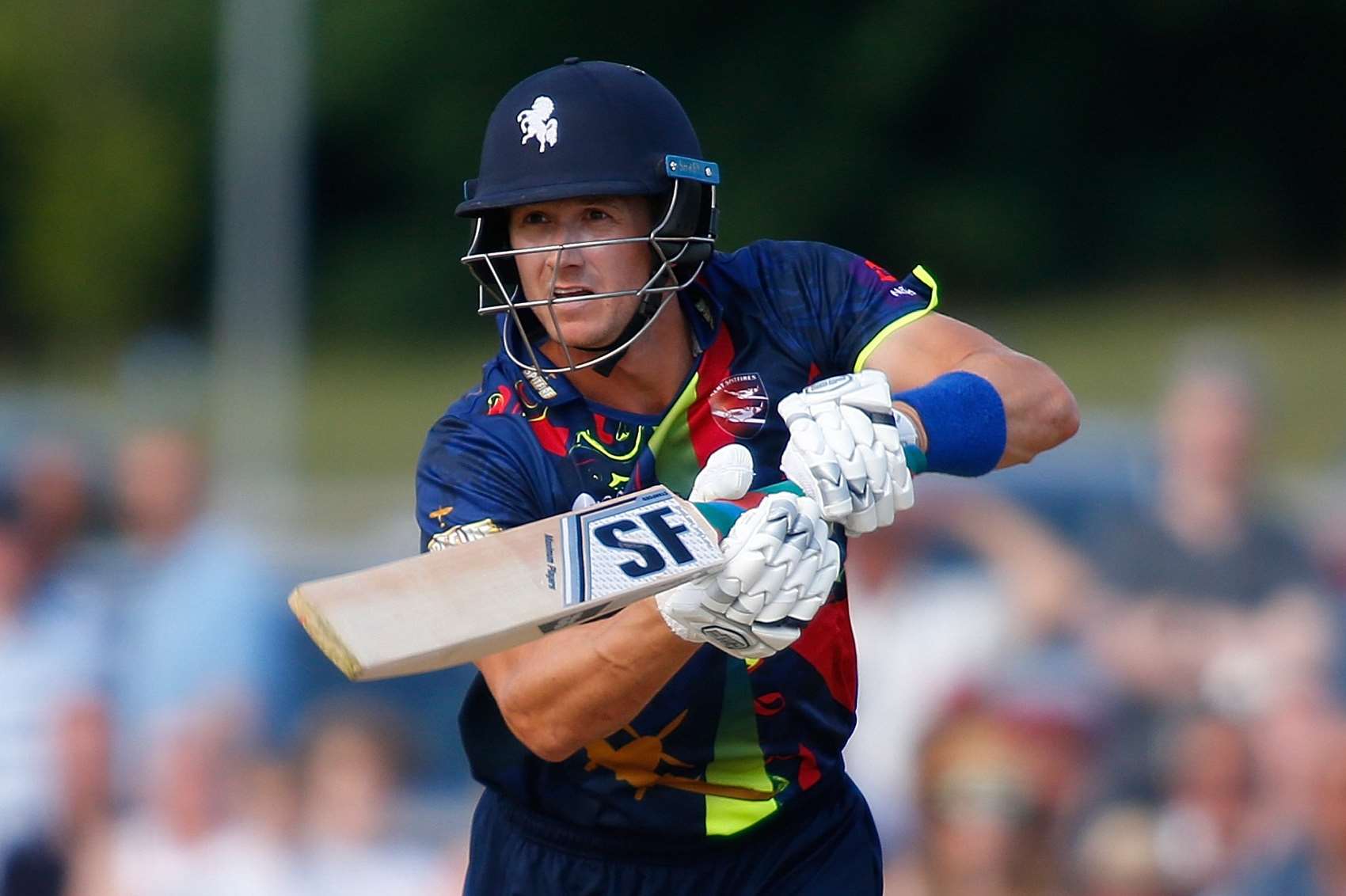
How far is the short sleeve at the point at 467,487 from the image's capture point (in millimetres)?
3279

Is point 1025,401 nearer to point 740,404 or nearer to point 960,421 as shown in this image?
point 960,421

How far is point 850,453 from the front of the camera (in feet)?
9.89

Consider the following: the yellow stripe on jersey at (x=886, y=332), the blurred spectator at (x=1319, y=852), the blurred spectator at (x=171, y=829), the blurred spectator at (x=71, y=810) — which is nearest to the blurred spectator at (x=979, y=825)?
the blurred spectator at (x=1319, y=852)

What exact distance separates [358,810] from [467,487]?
3688mm

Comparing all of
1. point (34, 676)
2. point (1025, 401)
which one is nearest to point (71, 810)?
point (34, 676)

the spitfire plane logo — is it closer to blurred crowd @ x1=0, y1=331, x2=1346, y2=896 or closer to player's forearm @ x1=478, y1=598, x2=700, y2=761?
player's forearm @ x1=478, y1=598, x2=700, y2=761

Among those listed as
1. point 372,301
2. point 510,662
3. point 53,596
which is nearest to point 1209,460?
point 510,662

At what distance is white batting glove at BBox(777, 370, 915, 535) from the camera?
299 centimetres

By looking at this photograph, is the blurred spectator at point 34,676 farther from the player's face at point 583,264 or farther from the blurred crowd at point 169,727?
the player's face at point 583,264

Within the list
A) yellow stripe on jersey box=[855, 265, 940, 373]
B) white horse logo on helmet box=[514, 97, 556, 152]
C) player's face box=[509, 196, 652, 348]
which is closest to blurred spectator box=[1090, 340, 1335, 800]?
yellow stripe on jersey box=[855, 265, 940, 373]

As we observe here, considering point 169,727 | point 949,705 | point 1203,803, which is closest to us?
point 1203,803

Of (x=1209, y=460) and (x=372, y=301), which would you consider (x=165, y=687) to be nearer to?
(x=1209, y=460)

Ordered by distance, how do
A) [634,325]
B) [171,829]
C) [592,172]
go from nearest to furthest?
[592,172] → [634,325] → [171,829]

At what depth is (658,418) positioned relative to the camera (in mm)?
3518
